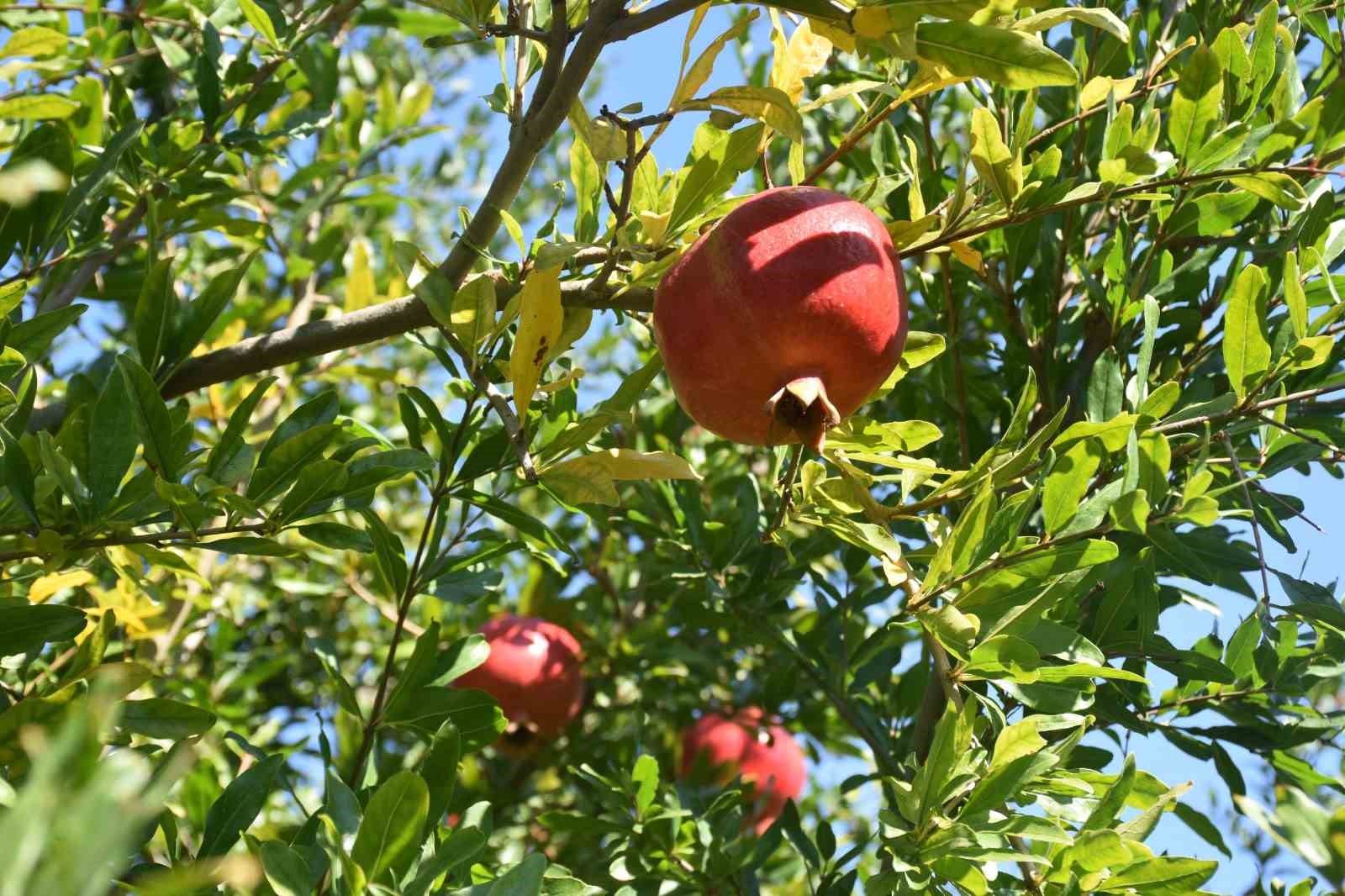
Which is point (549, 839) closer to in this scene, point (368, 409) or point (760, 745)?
point (760, 745)

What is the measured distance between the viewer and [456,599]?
147cm

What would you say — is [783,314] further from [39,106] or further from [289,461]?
[39,106]

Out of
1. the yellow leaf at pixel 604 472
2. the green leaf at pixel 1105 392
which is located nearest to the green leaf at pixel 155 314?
the yellow leaf at pixel 604 472

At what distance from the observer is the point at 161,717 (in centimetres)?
106

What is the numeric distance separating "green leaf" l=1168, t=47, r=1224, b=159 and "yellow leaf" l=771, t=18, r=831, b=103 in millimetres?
355

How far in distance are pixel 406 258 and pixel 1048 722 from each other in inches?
28.1

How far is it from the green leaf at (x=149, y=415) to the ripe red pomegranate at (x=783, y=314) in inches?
16.8

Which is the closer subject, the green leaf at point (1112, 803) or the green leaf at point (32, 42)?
the green leaf at point (1112, 803)

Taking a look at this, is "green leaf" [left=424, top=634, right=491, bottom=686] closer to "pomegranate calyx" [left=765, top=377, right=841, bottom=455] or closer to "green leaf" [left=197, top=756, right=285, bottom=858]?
"green leaf" [left=197, top=756, right=285, bottom=858]

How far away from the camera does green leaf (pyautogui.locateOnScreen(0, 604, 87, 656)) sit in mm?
1012

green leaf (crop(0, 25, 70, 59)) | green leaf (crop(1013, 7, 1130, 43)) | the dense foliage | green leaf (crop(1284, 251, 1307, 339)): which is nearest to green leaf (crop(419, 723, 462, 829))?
the dense foliage

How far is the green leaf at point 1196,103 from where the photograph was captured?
1212 mm

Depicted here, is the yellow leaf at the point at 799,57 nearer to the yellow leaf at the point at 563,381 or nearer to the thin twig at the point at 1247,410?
the yellow leaf at the point at 563,381

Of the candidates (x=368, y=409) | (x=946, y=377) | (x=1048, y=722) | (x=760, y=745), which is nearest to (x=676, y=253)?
(x=1048, y=722)
